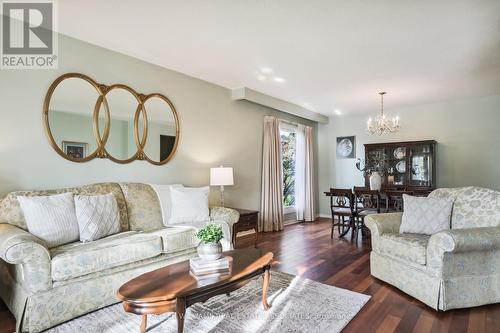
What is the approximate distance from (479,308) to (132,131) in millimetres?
3903

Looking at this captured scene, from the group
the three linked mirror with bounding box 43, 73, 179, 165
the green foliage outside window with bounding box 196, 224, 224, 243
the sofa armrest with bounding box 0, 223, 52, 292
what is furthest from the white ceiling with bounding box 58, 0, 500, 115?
the sofa armrest with bounding box 0, 223, 52, 292

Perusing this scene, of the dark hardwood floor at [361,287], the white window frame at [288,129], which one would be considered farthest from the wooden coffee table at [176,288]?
the white window frame at [288,129]

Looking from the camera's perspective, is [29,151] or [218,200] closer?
[29,151]

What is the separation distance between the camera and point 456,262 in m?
2.31

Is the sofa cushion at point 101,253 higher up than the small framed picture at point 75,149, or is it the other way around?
the small framed picture at point 75,149

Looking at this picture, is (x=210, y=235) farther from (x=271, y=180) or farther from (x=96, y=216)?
(x=271, y=180)

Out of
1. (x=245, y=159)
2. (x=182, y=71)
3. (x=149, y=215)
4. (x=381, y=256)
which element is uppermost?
(x=182, y=71)

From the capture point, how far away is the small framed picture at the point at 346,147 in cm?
676

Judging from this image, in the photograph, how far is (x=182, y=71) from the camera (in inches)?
160

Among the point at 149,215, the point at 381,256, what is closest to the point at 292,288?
the point at 381,256

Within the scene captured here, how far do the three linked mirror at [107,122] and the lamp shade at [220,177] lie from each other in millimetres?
652

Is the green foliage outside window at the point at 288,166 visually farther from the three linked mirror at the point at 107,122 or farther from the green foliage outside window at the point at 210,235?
the green foliage outside window at the point at 210,235

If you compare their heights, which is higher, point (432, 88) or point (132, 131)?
point (432, 88)

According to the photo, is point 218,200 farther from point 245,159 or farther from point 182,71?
point 182,71
